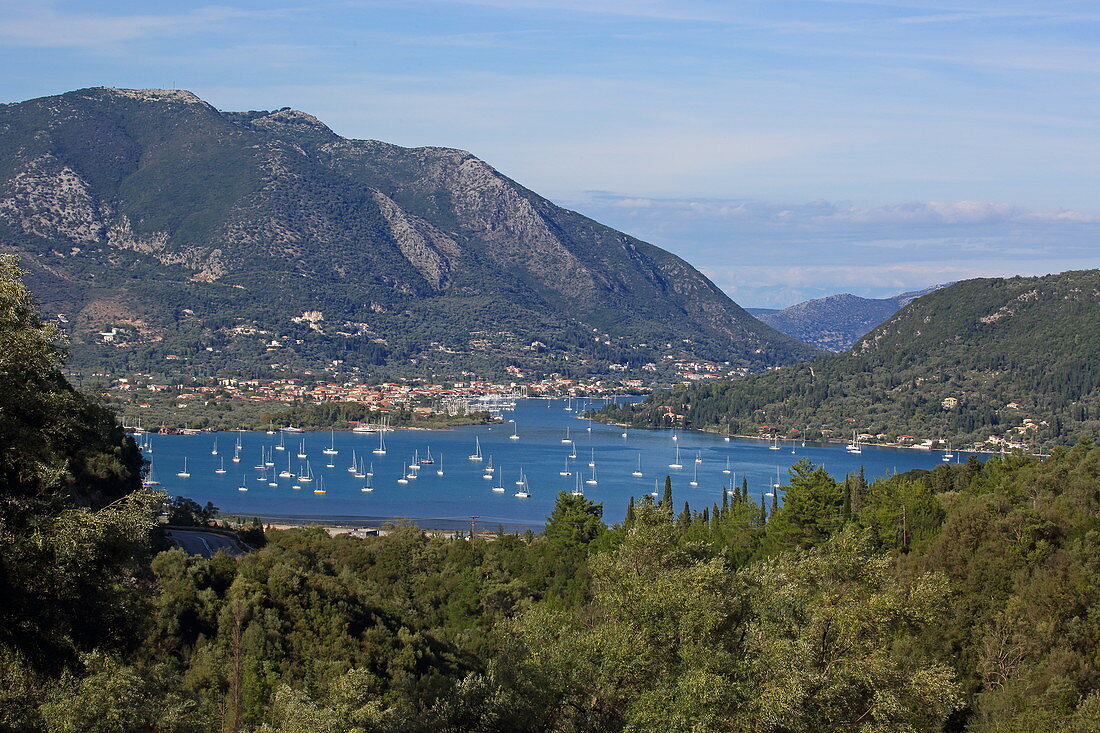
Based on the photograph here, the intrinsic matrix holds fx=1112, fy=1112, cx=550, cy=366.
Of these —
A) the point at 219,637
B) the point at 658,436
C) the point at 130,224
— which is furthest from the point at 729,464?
the point at 130,224

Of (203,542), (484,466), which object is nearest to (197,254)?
(484,466)

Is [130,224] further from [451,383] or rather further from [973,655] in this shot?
[973,655]

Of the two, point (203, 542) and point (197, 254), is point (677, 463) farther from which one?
point (197, 254)

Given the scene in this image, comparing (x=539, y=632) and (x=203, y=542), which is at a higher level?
(x=539, y=632)

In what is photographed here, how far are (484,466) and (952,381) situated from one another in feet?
201

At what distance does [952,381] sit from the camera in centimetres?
12138

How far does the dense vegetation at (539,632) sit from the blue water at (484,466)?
3597 cm

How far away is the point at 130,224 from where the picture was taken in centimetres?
17962

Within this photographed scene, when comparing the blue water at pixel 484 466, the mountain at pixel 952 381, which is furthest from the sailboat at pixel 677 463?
the mountain at pixel 952 381

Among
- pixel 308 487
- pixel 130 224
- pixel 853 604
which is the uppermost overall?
pixel 130 224

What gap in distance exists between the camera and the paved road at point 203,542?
27261mm

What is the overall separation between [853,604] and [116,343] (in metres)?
143

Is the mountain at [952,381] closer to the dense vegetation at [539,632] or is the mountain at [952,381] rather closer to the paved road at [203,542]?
the dense vegetation at [539,632]

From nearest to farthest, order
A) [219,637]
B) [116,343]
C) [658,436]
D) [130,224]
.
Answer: [219,637]
[658,436]
[116,343]
[130,224]
